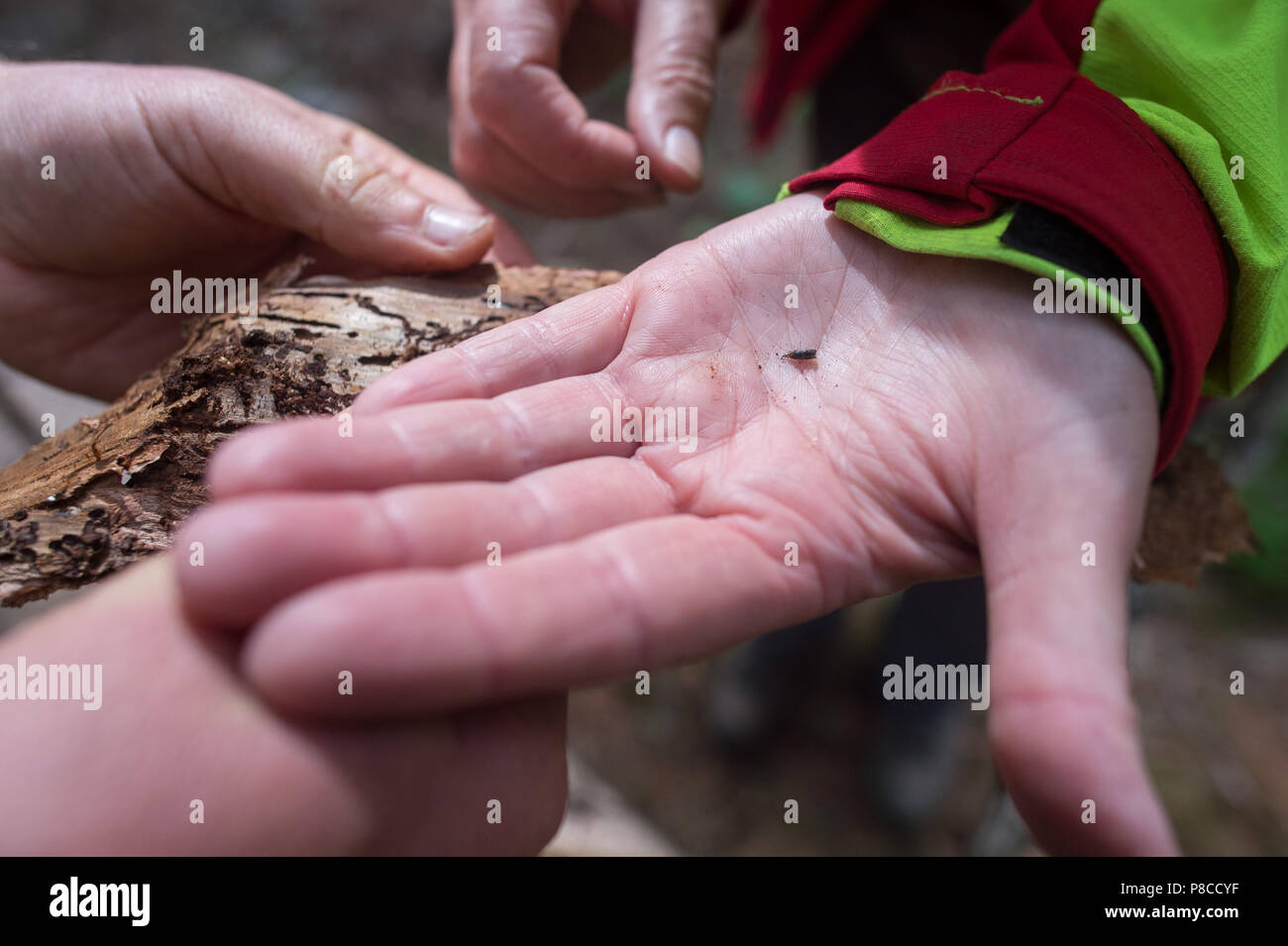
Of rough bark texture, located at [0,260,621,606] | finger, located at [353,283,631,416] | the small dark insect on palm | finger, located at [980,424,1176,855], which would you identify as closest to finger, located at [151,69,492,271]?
rough bark texture, located at [0,260,621,606]

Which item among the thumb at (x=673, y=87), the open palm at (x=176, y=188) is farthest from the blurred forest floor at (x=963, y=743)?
the thumb at (x=673, y=87)

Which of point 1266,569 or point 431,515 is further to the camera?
point 1266,569

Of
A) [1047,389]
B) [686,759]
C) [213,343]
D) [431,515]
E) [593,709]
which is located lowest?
[686,759]

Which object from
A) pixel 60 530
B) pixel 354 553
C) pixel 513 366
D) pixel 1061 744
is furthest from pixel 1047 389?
pixel 60 530

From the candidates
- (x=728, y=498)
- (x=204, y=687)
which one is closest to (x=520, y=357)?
(x=728, y=498)

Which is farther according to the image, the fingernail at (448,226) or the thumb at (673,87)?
the thumb at (673,87)

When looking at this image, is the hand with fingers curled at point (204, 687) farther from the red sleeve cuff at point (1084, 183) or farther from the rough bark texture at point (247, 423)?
the red sleeve cuff at point (1084, 183)
